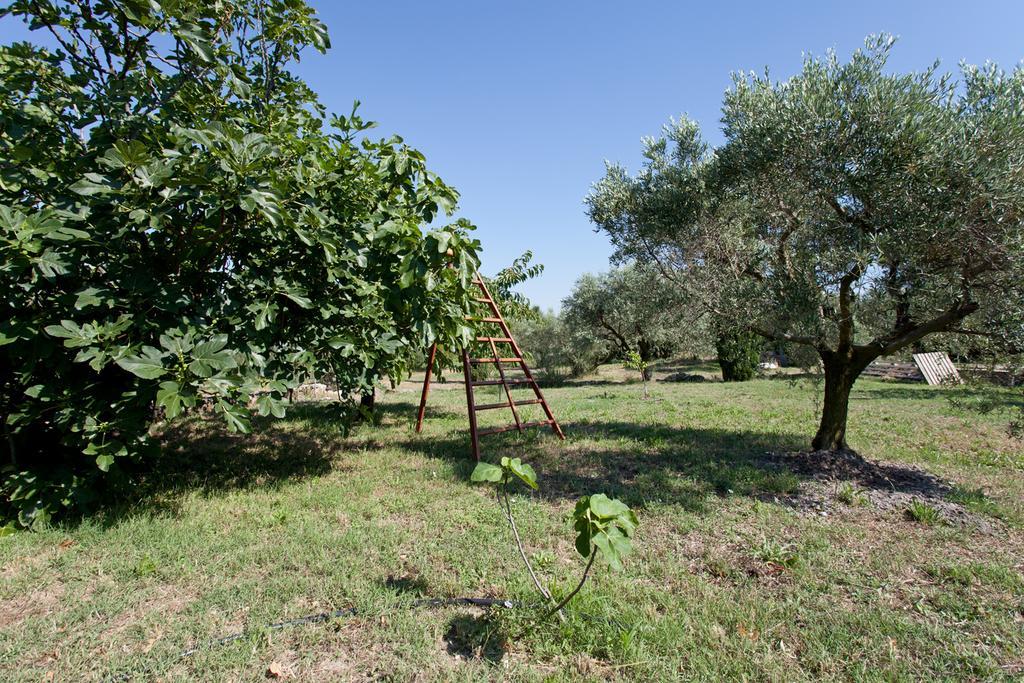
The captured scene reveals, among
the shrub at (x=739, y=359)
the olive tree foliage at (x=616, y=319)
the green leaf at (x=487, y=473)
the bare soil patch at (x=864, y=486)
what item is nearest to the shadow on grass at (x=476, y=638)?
the green leaf at (x=487, y=473)

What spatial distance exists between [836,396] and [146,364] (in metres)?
6.85

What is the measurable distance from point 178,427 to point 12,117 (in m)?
5.41

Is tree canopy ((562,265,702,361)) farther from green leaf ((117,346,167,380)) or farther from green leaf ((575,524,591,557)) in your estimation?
green leaf ((117,346,167,380))

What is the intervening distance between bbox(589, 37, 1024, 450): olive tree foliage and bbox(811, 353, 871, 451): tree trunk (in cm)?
2

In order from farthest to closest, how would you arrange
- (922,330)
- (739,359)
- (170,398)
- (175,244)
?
1. (739,359)
2. (922,330)
3. (175,244)
4. (170,398)

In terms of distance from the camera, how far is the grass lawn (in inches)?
95.0

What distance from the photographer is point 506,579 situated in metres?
3.17

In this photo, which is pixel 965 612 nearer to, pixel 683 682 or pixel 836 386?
pixel 683 682

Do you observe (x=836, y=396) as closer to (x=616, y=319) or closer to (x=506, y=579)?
(x=506, y=579)

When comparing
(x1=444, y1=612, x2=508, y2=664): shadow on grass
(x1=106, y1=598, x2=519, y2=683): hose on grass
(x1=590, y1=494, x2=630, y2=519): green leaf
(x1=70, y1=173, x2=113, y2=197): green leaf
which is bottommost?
(x1=444, y1=612, x2=508, y2=664): shadow on grass

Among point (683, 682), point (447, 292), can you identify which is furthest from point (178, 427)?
point (683, 682)

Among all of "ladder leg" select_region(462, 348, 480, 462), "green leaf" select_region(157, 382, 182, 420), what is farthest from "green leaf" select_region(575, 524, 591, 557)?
"ladder leg" select_region(462, 348, 480, 462)

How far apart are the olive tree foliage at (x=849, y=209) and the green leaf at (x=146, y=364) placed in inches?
212

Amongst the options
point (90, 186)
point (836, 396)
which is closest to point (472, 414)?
point (90, 186)
